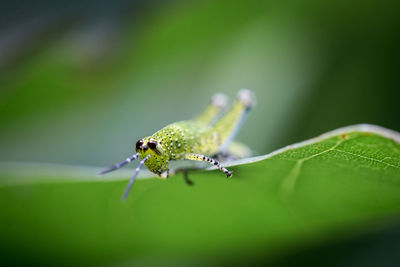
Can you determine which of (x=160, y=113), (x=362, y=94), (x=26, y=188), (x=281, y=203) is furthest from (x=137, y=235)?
(x=362, y=94)

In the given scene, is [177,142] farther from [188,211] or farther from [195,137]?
[188,211]

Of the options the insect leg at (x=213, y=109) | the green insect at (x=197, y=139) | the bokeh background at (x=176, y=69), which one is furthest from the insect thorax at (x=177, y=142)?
the bokeh background at (x=176, y=69)

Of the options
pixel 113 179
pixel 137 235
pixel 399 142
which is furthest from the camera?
pixel 137 235

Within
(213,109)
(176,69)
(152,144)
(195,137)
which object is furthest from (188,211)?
(176,69)

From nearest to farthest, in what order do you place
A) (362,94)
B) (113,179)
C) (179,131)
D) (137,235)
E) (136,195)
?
(113,179) → (136,195) → (137,235) → (179,131) → (362,94)

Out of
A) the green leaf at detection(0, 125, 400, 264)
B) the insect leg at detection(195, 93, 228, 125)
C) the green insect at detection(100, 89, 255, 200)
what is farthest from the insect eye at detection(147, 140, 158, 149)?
the insect leg at detection(195, 93, 228, 125)

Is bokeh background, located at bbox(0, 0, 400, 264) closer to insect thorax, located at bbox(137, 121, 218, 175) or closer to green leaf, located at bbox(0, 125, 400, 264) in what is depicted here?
insect thorax, located at bbox(137, 121, 218, 175)

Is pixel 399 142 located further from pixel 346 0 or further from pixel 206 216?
pixel 346 0
